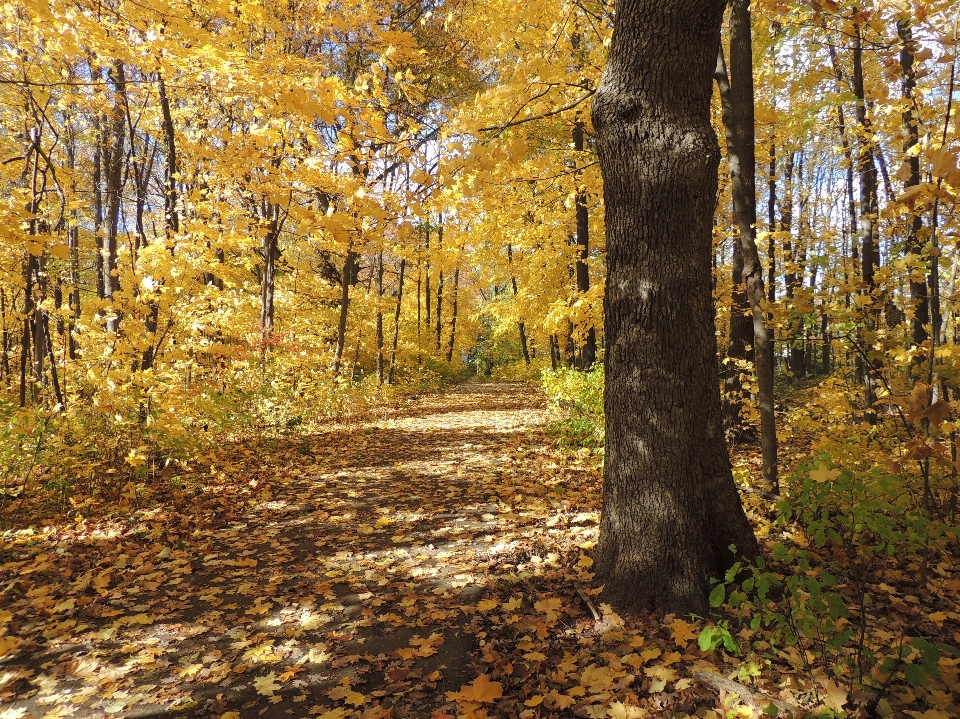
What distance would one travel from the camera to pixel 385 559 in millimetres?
4402

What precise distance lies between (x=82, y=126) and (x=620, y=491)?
1911 cm

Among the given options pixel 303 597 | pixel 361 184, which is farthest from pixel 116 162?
pixel 303 597

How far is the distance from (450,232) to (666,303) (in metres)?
3.33

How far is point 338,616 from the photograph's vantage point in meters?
3.46

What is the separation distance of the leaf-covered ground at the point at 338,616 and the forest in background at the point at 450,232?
1.89ft

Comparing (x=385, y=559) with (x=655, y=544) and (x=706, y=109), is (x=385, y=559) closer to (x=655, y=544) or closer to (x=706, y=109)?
(x=655, y=544)

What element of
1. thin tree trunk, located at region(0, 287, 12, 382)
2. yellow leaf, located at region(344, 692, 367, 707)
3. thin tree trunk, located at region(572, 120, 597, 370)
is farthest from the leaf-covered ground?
thin tree trunk, located at region(0, 287, 12, 382)

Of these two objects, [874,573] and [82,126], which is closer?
[874,573]

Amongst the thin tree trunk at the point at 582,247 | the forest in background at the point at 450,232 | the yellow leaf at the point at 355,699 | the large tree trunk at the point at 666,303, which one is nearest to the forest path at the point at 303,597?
the yellow leaf at the point at 355,699

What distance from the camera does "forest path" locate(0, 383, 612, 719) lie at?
8.89ft

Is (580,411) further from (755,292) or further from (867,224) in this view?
(867,224)

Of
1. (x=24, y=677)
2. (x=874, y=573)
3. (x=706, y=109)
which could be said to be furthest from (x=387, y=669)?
(x=706, y=109)

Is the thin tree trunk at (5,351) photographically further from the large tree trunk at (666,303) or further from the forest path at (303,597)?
the large tree trunk at (666,303)

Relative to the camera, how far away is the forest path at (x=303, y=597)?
8.89 ft
